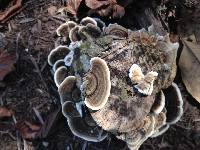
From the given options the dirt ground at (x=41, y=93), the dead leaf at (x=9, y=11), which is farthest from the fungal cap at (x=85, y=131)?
the dead leaf at (x=9, y=11)

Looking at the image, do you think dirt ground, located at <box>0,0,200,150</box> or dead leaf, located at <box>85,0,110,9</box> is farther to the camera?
dead leaf, located at <box>85,0,110,9</box>

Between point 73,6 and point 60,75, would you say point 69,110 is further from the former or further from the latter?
point 73,6

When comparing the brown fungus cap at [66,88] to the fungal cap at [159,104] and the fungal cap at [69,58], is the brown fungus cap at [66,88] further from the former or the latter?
the fungal cap at [159,104]

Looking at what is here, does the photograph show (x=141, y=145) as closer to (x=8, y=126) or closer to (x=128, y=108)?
(x=128, y=108)

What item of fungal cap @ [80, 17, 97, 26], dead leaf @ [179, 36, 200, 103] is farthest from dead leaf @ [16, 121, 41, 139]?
dead leaf @ [179, 36, 200, 103]

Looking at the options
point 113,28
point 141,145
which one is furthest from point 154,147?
point 113,28

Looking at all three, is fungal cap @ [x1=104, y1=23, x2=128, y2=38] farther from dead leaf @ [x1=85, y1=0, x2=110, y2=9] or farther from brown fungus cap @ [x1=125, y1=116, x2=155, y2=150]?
brown fungus cap @ [x1=125, y1=116, x2=155, y2=150]

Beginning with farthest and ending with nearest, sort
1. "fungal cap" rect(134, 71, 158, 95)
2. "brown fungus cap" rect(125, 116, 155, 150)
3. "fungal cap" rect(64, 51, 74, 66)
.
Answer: "fungal cap" rect(64, 51, 74, 66) < "brown fungus cap" rect(125, 116, 155, 150) < "fungal cap" rect(134, 71, 158, 95)
